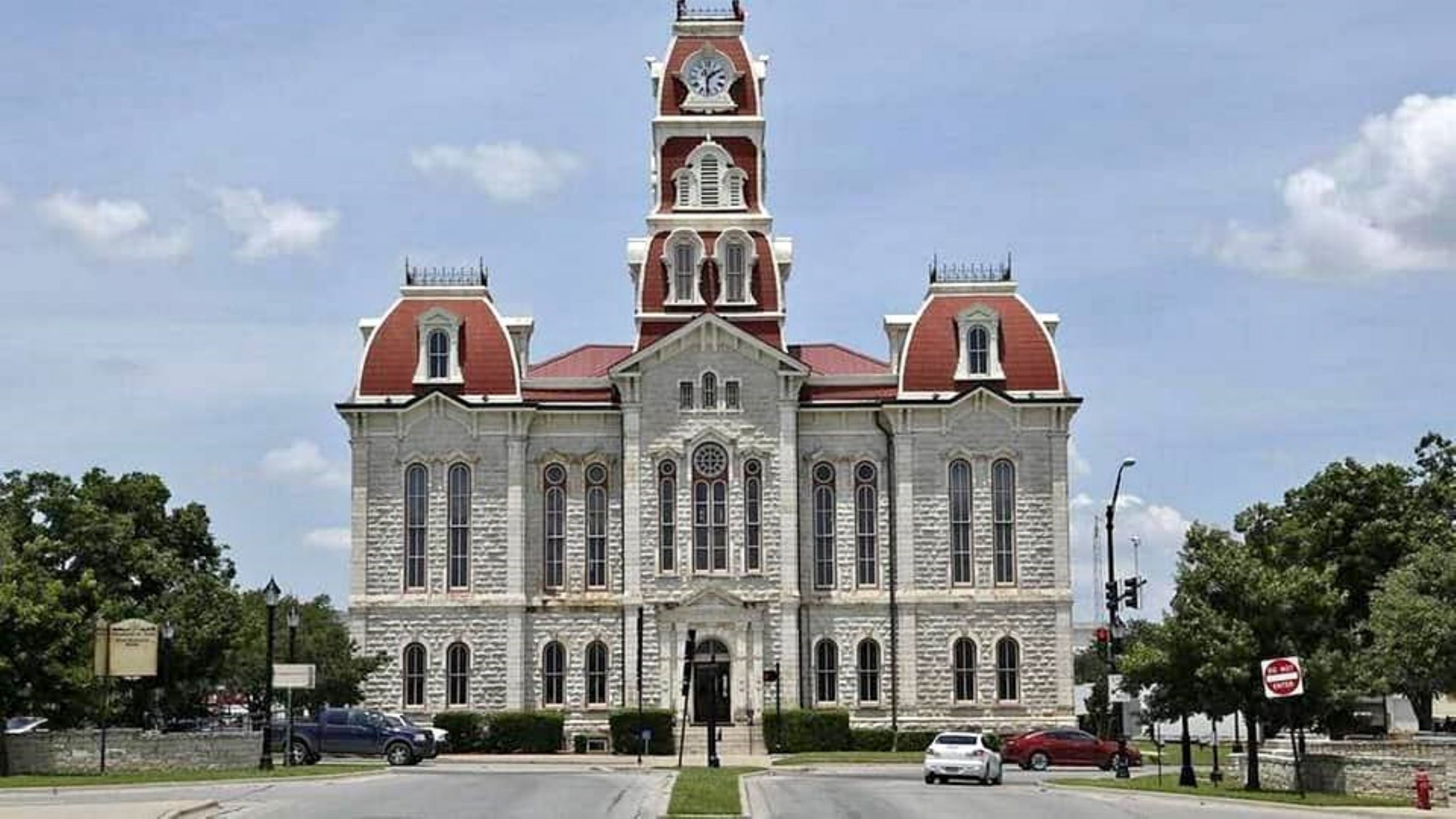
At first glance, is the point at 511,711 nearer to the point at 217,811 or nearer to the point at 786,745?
the point at 786,745

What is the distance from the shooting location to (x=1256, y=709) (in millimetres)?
46625

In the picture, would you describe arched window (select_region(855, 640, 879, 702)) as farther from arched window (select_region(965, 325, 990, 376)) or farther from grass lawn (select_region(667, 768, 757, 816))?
grass lawn (select_region(667, 768, 757, 816))

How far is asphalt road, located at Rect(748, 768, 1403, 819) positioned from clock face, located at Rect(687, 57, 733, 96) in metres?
36.7

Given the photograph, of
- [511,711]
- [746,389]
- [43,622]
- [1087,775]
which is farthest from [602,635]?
[43,622]

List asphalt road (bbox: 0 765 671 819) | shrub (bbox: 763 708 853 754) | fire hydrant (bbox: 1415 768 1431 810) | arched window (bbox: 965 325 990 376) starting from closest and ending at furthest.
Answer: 1. asphalt road (bbox: 0 765 671 819)
2. fire hydrant (bbox: 1415 768 1431 810)
3. shrub (bbox: 763 708 853 754)
4. arched window (bbox: 965 325 990 376)

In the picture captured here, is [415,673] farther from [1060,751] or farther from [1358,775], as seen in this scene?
[1358,775]

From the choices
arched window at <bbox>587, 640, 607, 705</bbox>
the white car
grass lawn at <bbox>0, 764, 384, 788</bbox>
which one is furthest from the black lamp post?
arched window at <bbox>587, 640, 607, 705</bbox>

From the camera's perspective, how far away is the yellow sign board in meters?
50.2

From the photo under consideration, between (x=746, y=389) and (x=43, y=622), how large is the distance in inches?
1324

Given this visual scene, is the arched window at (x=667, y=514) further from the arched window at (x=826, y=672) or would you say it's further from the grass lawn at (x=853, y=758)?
the grass lawn at (x=853, y=758)

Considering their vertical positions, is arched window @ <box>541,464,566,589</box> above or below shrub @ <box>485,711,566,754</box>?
above

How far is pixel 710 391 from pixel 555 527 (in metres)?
7.48

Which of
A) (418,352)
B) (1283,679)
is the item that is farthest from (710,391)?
(1283,679)

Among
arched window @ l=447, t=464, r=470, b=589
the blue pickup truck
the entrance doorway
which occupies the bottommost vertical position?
the blue pickup truck
